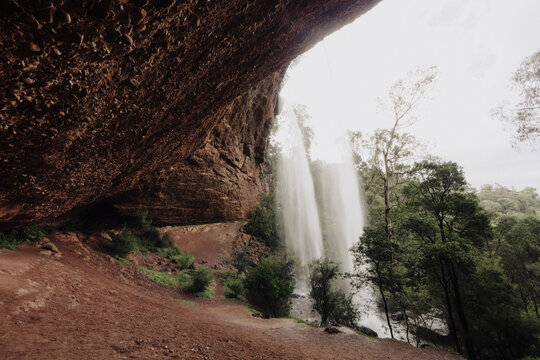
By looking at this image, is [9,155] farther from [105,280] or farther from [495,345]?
[495,345]

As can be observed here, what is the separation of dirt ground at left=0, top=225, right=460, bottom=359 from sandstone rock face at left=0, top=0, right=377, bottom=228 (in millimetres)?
2035

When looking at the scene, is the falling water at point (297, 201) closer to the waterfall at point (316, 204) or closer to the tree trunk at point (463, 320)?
the waterfall at point (316, 204)

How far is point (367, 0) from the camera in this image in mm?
4531

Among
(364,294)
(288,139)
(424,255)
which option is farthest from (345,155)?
(424,255)

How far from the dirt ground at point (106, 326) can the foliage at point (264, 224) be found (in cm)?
1321

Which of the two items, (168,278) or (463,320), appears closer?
(463,320)

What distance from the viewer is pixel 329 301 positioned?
1190 centimetres

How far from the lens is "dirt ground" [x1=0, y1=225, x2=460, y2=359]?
3104 millimetres

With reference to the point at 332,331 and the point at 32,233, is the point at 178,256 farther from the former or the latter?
the point at 332,331

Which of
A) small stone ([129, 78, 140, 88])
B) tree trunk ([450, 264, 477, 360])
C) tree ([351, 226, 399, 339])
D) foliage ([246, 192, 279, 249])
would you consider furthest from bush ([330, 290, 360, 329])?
small stone ([129, 78, 140, 88])

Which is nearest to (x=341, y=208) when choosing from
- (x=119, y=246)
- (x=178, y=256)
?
(x=178, y=256)

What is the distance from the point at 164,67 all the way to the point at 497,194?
8867 cm

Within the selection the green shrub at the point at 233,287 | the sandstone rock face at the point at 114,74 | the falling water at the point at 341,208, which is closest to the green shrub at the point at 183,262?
the green shrub at the point at 233,287

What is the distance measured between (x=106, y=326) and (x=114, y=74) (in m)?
4.76
